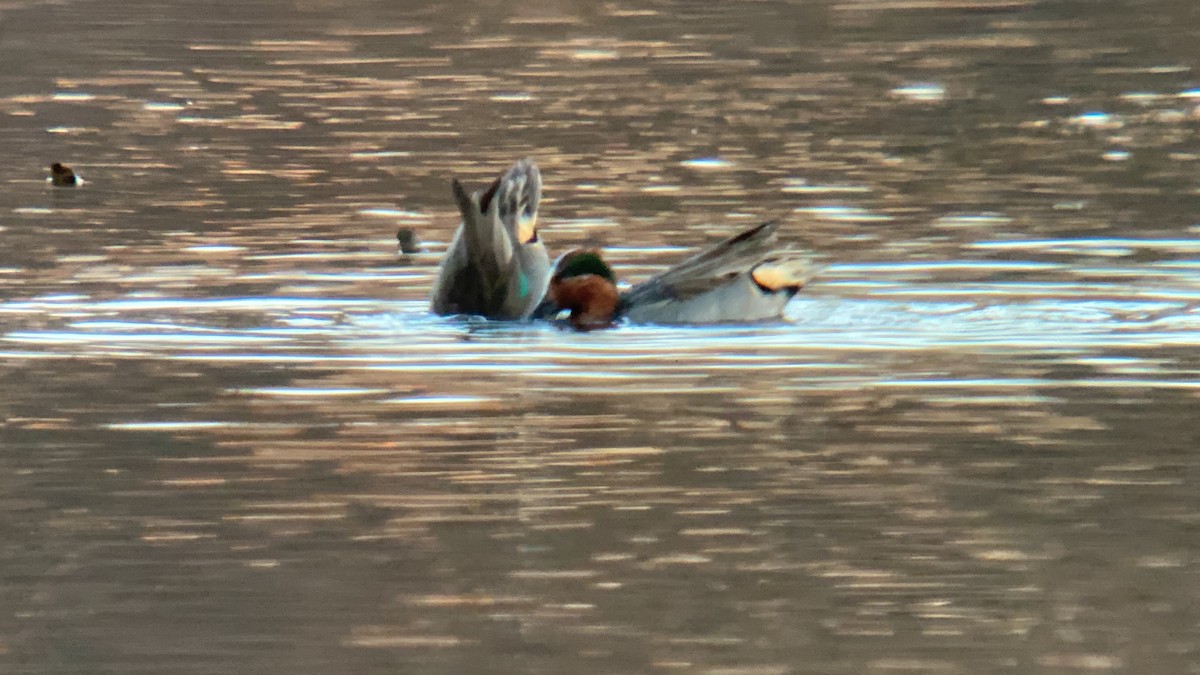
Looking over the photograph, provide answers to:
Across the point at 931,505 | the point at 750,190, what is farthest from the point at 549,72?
the point at 931,505

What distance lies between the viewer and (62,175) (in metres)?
15.5

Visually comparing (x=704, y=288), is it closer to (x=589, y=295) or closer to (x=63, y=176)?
(x=589, y=295)

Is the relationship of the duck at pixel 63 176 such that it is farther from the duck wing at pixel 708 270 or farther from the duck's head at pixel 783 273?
the duck's head at pixel 783 273

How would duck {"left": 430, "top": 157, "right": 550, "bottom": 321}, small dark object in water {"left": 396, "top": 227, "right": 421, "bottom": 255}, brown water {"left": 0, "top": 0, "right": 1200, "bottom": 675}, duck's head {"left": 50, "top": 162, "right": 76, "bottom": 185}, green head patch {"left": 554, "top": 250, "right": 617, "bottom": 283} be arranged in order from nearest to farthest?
brown water {"left": 0, "top": 0, "right": 1200, "bottom": 675}
green head patch {"left": 554, "top": 250, "right": 617, "bottom": 283}
duck {"left": 430, "top": 157, "right": 550, "bottom": 321}
small dark object in water {"left": 396, "top": 227, "right": 421, "bottom": 255}
duck's head {"left": 50, "top": 162, "right": 76, "bottom": 185}

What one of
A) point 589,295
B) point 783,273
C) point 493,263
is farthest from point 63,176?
point 783,273

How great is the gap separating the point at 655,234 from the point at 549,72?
8.47m

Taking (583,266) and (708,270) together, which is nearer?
(708,270)

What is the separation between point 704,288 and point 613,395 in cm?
198

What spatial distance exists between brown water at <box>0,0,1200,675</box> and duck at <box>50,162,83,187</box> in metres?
0.12

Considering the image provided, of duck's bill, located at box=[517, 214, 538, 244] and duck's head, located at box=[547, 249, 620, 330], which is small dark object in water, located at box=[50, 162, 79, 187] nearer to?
duck's bill, located at box=[517, 214, 538, 244]

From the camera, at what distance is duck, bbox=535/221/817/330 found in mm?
11070

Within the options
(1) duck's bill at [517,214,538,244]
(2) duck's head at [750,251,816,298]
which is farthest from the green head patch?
(2) duck's head at [750,251,816,298]

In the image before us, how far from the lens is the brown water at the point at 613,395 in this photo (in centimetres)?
617

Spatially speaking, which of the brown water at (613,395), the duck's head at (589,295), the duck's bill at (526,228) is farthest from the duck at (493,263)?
the duck's head at (589,295)
